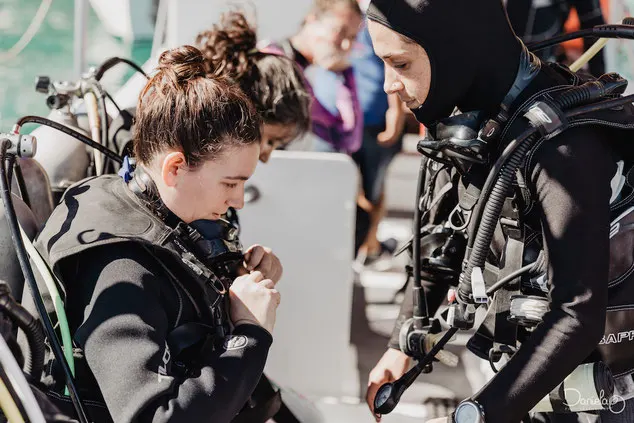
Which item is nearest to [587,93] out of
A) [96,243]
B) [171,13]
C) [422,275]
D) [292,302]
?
[422,275]

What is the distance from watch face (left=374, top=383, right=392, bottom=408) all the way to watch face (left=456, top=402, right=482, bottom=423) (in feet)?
0.80

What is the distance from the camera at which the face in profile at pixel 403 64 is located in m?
1.51

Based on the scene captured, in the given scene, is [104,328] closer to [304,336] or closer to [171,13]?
[304,336]

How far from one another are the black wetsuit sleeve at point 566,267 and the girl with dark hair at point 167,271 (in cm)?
48

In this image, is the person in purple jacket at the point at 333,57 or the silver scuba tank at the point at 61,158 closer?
the silver scuba tank at the point at 61,158

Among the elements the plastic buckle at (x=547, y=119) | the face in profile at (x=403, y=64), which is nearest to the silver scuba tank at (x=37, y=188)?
the face in profile at (x=403, y=64)

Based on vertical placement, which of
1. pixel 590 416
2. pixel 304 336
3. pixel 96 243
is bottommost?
pixel 304 336

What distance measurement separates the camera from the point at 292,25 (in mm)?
3920

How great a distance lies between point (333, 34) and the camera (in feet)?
12.3

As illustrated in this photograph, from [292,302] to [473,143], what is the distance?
154 centimetres

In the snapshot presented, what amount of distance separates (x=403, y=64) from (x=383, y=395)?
724mm
